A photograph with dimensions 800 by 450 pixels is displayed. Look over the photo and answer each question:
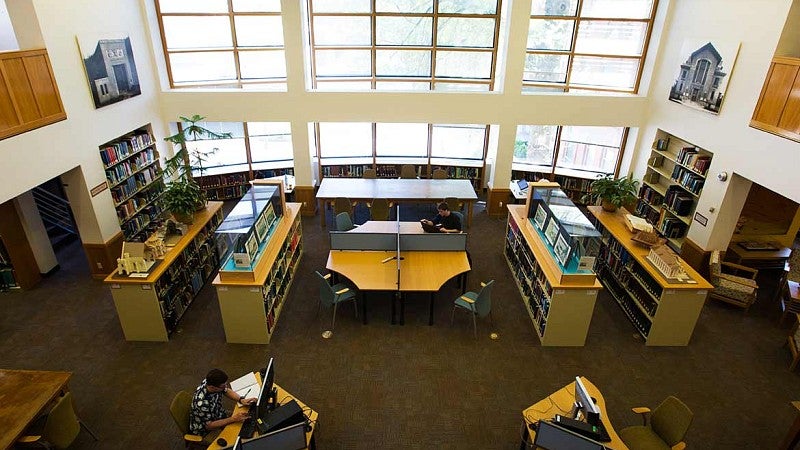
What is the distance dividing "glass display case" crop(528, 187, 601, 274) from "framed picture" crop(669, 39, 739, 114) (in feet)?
10.1

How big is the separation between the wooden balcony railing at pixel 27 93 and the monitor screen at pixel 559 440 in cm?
719

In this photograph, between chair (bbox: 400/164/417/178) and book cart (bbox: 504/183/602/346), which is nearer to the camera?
book cart (bbox: 504/183/602/346)

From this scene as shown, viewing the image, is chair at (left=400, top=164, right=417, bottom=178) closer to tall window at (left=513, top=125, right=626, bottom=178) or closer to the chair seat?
tall window at (left=513, top=125, right=626, bottom=178)

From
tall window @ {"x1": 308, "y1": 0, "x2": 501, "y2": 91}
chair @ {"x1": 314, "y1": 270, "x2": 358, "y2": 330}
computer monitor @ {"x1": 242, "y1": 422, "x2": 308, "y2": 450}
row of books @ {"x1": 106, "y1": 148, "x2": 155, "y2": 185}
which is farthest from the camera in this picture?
tall window @ {"x1": 308, "y1": 0, "x2": 501, "y2": 91}

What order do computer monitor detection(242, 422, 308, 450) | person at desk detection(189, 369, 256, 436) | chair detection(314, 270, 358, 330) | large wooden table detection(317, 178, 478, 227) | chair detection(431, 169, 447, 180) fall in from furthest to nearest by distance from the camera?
chair detection(431, 169, 447, 180)
large wooden table detection(317, 178, 478, 227)
chair detection(314, 270, 358, 330)
person at desk detection(189, 369, 256, 436)
computer monitor detection(242, 422, 308, 450)

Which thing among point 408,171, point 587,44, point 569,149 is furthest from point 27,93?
point 569,149

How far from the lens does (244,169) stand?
1123 centimetres

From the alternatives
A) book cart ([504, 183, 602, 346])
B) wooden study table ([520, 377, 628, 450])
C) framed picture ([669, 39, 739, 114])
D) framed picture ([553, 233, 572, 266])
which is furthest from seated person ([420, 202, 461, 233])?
framed picture ([669, 39, 739, 114])

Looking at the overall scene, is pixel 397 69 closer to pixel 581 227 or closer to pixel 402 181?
pixel 402 181

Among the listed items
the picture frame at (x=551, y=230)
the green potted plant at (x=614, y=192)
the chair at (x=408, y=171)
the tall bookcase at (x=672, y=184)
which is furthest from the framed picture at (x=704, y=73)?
the chair at (x=408, y=171)

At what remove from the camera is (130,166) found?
8.62 m

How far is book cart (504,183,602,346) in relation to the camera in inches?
246

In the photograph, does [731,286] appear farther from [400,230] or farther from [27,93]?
[27,93]

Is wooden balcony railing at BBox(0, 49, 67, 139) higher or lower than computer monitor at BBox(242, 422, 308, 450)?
higher
